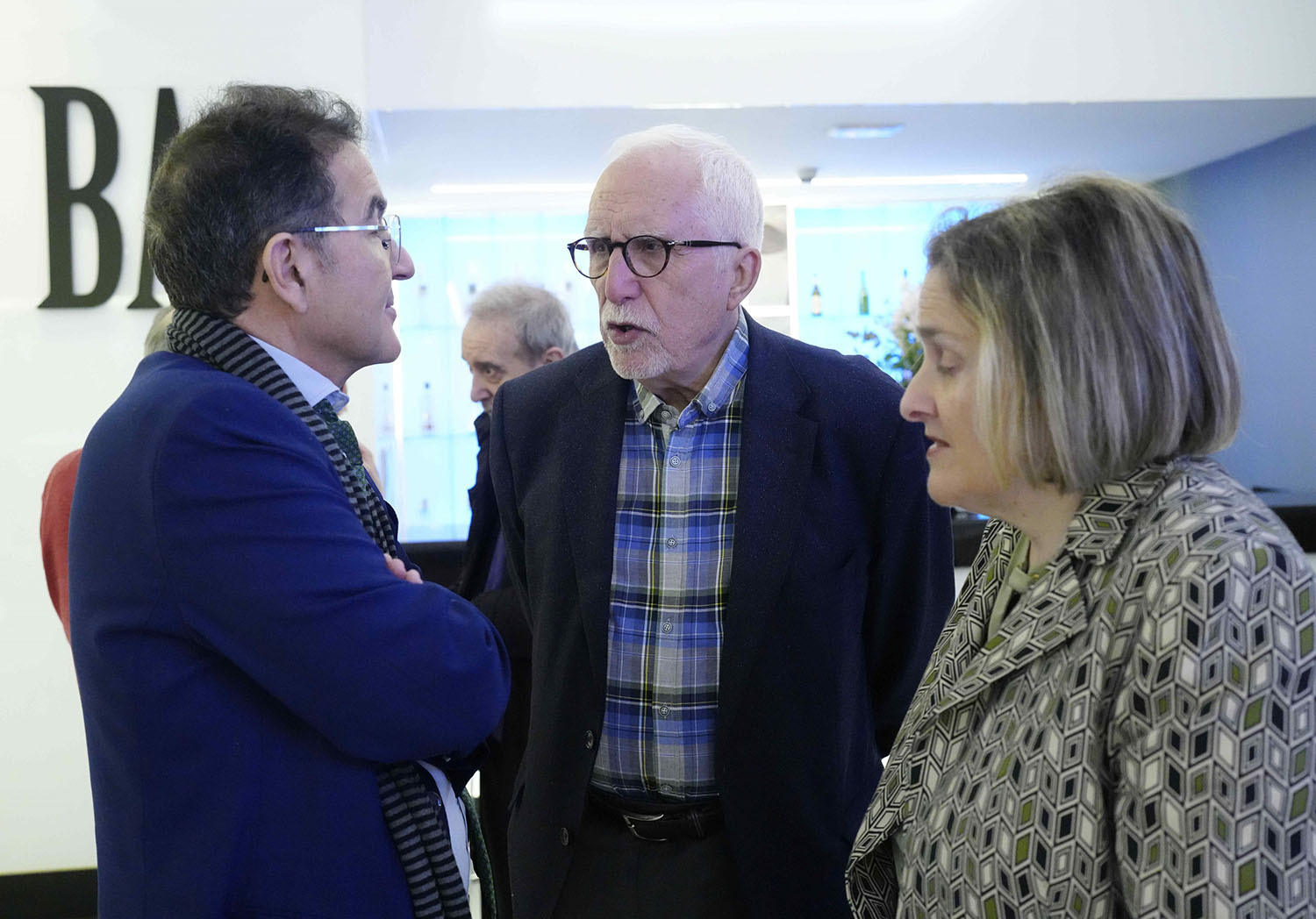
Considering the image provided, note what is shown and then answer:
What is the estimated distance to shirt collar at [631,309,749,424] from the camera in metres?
1.84

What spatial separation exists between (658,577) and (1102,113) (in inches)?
146

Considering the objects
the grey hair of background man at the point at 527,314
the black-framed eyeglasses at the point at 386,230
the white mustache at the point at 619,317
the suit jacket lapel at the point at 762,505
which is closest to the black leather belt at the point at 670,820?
the suit jacket lapel at the point at 762,505

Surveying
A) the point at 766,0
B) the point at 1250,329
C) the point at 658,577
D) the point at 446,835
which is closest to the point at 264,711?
the point at 446,835

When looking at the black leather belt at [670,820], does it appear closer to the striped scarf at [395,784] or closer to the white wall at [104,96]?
the striped scarf at [395,784]

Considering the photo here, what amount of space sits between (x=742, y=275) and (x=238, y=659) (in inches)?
41.9

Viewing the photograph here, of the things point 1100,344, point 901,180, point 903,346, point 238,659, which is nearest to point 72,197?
point 238,659

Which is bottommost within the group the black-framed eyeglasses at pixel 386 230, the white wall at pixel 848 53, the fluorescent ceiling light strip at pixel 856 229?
the black-framed eyeglasses at pixel 386 230

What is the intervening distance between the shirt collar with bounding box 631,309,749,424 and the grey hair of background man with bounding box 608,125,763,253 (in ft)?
0.51

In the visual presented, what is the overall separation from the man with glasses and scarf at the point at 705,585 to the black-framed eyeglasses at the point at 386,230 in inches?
14.6

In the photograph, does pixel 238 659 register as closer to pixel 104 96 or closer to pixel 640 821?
pixel 640 821

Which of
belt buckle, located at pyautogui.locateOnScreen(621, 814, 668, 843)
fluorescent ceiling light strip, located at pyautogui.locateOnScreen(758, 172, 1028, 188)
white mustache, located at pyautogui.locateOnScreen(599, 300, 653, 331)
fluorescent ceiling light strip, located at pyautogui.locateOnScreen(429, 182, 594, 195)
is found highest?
fluorescent ceiling light strip, located at pyautogui.locateOnScreen(758, 172, 1028, 188)

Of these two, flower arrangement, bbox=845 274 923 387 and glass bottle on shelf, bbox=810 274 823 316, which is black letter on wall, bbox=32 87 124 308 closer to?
flower arrangement, bbox=845 274 923 387

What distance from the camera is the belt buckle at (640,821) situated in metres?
1.73

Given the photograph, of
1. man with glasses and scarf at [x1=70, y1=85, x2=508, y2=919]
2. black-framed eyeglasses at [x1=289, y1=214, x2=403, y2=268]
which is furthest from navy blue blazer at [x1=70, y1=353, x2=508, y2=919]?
black-framed eyeglasses at [x1=289, y1=214, x2=403, y2=268]
